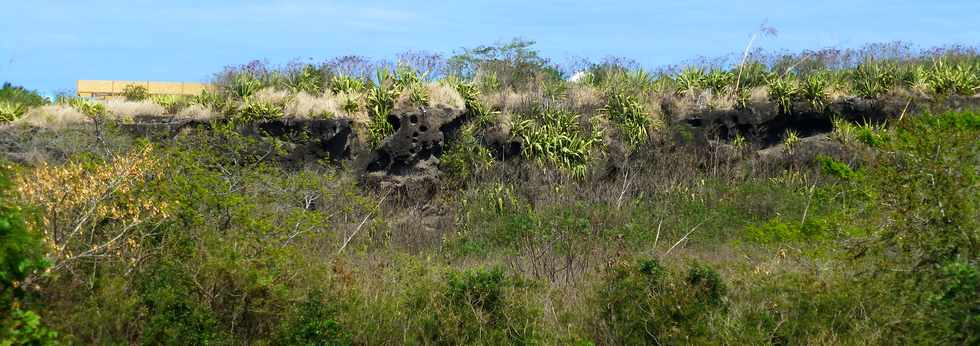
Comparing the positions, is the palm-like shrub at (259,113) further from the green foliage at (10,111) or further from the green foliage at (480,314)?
the green foliage at (480,314)

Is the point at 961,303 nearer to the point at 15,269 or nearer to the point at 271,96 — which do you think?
the point at 15,269

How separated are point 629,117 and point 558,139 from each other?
2.14 meters

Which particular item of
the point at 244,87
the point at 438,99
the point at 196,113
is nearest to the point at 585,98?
the point at 438,99

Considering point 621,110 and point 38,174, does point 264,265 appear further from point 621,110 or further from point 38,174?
point 621,110

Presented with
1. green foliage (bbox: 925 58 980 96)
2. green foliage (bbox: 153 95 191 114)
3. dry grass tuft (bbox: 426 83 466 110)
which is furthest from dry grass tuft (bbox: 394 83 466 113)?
green foliage (bbox: 925 58 980 96)

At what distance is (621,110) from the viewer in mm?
22375

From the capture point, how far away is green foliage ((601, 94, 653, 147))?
21.8 meters

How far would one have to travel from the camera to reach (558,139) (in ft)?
69.1

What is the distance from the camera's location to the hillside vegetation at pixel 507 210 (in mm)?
8109

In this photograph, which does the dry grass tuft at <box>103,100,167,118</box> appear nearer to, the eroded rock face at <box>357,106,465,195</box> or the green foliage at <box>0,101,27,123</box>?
the green foliage at <box>0,101,27,123</box>

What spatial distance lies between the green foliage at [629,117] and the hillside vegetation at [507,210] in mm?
74

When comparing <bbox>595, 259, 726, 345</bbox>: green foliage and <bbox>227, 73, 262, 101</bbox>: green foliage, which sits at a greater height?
<bbox>227, 73, 262, 101</bbox>: green foliage

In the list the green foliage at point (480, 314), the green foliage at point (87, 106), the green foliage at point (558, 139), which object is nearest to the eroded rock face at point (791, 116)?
the green foliage at point (558, 139)

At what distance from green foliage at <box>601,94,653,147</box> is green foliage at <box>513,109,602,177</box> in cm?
68
